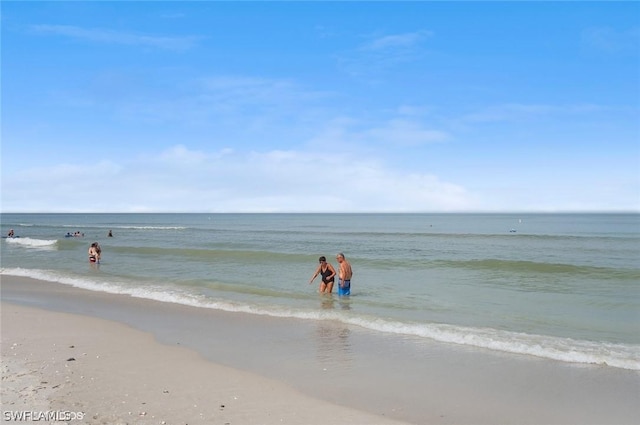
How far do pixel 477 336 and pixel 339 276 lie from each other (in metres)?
6.09

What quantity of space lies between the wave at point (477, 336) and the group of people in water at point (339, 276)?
8.29 feet

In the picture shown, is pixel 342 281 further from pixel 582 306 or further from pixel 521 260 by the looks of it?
pixel 521 260

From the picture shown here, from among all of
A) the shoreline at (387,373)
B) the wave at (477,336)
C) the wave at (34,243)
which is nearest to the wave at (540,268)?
the wave at (477,336)

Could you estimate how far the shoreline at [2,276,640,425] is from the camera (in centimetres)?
609

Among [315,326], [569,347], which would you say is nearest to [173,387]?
[315,326]

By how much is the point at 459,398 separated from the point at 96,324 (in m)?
8.45

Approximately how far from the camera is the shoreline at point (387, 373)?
240 inches

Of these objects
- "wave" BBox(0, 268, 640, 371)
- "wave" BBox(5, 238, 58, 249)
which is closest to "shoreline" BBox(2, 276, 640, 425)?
"wave" BBox(0, 268, 640, 371)

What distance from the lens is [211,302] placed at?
45.9 ft

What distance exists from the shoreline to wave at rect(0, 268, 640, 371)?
1.40 ft

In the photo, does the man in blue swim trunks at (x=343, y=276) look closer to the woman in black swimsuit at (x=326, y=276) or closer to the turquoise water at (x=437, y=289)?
the turquoise water at (x=437, y=289)

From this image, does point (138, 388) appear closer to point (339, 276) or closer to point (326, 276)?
point (339, 276)

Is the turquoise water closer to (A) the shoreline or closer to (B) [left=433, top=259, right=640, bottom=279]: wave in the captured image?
(B) [left=433, top=259, right=640, bottom=279]: wave

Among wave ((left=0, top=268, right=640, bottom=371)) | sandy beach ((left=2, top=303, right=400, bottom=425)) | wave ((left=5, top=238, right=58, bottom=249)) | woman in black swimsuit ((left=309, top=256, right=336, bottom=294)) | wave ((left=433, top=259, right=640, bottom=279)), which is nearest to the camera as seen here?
sandy beach ((left=2, top=303, right=400, bottom=425))
